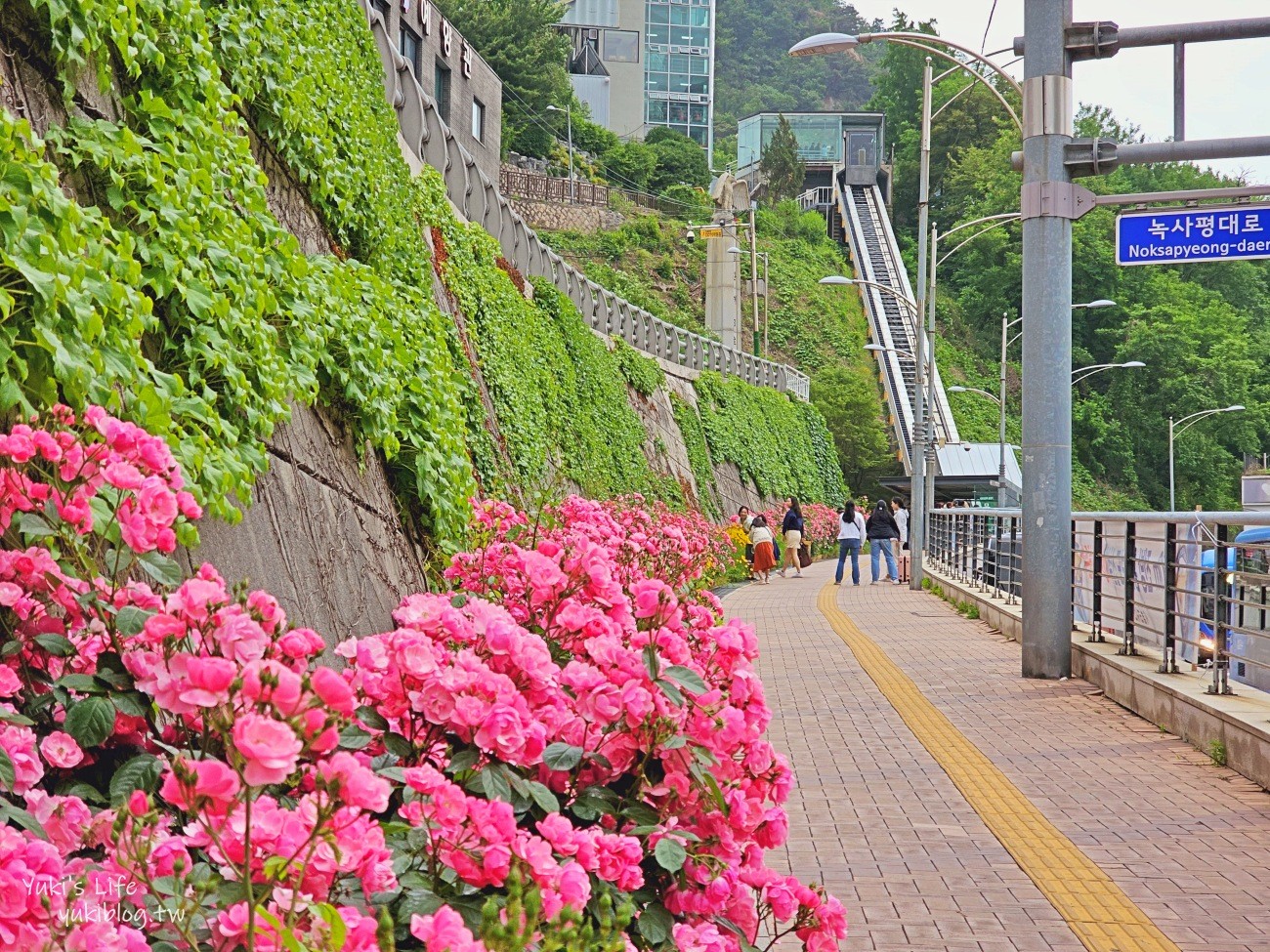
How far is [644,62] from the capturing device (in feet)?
424

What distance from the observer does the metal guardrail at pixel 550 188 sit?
81.3 meters

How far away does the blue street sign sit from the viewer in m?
12.8

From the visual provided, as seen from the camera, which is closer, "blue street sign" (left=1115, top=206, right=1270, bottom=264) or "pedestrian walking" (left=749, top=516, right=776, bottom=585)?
"blue street sign" (left=1115, top=206, right=1270, bottom=264)

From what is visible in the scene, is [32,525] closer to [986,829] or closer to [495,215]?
[986,829]

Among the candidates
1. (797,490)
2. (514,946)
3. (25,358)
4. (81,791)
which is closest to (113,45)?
(25,358)

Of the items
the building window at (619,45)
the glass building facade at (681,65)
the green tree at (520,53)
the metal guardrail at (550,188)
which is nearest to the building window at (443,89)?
the metal guardrail at (550,188)

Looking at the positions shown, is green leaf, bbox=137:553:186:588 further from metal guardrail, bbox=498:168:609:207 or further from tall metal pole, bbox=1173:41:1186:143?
metal guardrail, bbox=498:168:609:207

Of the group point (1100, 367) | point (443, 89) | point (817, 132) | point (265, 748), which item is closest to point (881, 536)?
point (1100, 367)

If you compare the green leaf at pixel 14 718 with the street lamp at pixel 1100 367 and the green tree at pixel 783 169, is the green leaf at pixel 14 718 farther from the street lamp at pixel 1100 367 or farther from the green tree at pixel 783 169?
the green tree at pixel 783 169

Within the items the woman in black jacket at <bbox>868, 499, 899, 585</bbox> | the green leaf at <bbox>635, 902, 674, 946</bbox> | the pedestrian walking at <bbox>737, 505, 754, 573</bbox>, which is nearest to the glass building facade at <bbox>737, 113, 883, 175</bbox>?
the pedestrian walking at <bbox>737, 505, 754, 573</bbox>

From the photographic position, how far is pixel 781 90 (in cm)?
19800

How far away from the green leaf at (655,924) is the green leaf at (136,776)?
1104mm

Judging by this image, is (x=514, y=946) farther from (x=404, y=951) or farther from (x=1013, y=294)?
(x=1013, y=294)

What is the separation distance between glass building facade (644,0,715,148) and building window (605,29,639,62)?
8116 millimetres
